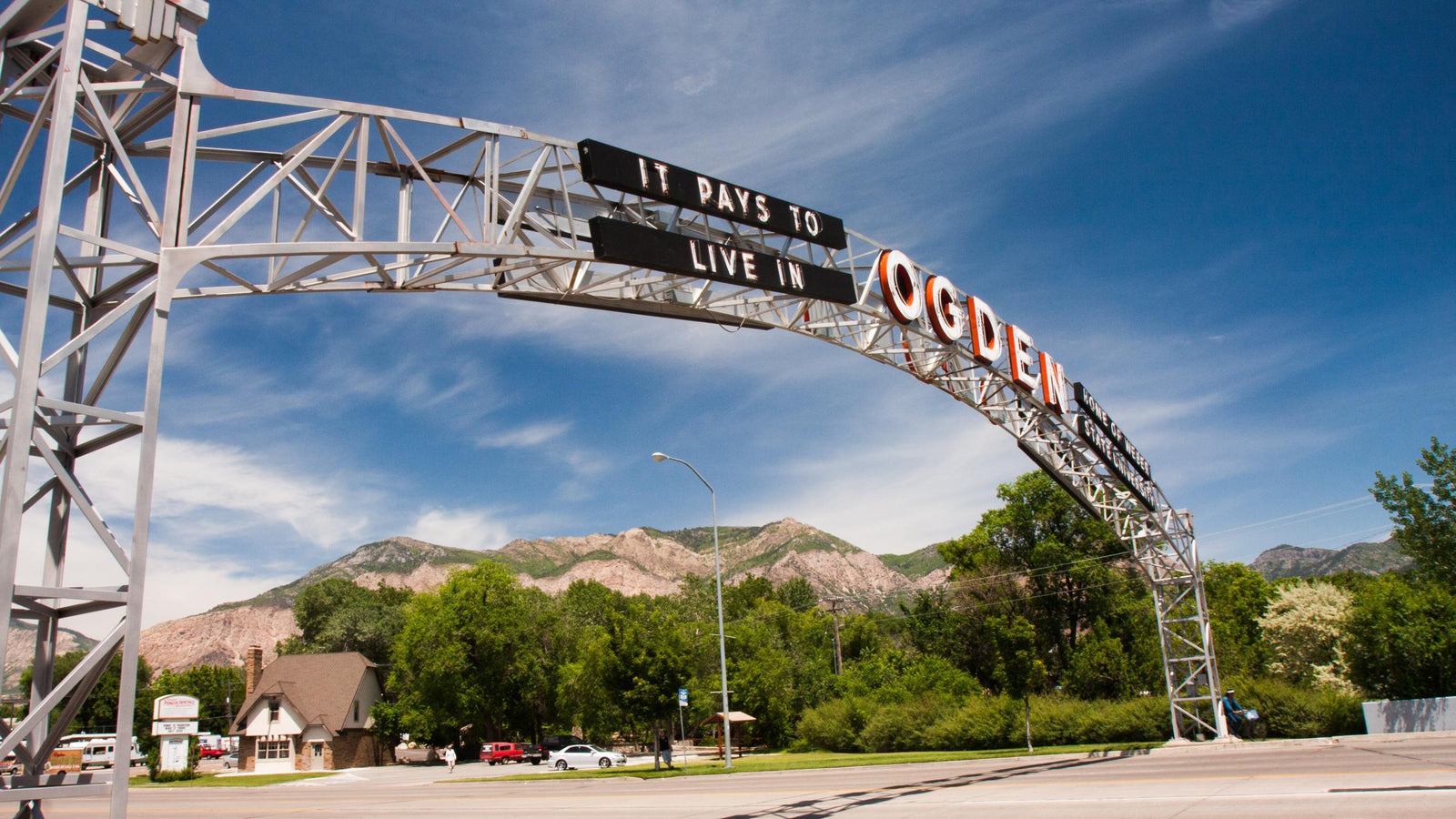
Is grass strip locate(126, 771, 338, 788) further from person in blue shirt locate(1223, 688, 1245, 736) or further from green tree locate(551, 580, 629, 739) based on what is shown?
person in blue shirt locate(1223, 688, 1245, 736)

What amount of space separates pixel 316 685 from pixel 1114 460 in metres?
51.5

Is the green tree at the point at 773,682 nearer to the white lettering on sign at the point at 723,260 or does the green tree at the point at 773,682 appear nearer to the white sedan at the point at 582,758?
the white sedan at the point at 582,758

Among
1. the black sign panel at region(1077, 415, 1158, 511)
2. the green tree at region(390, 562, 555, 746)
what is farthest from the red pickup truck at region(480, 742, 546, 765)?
the black sign panel at region(1077, 415, 1158, 511)

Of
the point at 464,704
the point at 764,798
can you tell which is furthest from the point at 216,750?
the point at 764,798

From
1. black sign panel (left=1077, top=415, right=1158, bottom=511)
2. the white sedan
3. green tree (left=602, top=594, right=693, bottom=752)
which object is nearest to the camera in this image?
black sign panel (left=1077, top=415, right=1158, bottom=511)

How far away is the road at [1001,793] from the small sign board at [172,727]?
11.5 metres

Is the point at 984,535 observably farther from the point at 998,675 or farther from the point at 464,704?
the point at 464,704

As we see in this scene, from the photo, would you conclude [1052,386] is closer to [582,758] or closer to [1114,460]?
[1114,460]

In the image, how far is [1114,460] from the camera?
2583cm

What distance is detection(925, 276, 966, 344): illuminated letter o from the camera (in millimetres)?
19828

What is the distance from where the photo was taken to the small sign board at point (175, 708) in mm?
42219

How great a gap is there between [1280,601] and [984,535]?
21424mm

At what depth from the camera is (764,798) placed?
18906mm

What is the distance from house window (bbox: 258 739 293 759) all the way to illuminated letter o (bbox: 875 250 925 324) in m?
51.6
